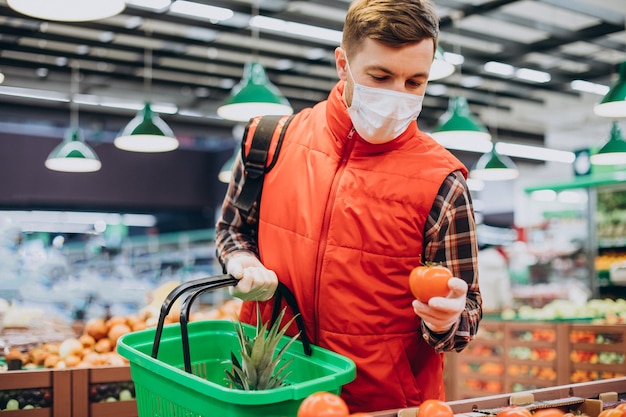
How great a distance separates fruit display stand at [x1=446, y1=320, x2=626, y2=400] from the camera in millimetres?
6113

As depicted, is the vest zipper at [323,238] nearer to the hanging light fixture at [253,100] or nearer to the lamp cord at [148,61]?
the hanging light fixture at [253,100]

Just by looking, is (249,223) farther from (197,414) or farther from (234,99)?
(234,99)

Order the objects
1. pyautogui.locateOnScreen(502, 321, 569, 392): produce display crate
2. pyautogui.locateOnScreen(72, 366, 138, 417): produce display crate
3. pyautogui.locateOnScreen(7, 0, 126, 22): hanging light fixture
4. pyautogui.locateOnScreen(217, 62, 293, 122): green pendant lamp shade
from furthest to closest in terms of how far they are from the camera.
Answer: pyautogui.locateOnScreen(502, 321, 569, 392): produce display crate < pyautogui.locateOnScreen(217, 62, 293, 122): green pendant lamp shade < pyautogui.locateOnScreen(72, 366, 138, 417): produce display crate < pyautogui.locateOnScreen(7, 0, 126, 22): hanging light fixture

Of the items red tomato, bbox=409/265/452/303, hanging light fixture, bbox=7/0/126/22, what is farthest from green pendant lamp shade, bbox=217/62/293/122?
red tomato, bbox=409/265/452/303

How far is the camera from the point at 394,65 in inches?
65.6

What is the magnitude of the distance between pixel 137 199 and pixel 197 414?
1363cm

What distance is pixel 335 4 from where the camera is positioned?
26.1 ft

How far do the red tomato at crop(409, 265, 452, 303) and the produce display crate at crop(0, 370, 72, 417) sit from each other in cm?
251

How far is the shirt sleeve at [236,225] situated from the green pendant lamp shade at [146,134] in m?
4.07

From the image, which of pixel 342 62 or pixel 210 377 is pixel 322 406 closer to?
pixel 210 377

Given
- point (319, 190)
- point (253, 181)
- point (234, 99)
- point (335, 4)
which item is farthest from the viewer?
point (335, 4)

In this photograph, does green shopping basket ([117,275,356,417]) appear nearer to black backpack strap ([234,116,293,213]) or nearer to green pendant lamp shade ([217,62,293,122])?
black backpack strap ([234,116,293,213])

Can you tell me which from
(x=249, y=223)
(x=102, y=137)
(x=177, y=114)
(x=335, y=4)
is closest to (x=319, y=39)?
(x=335, y=4)

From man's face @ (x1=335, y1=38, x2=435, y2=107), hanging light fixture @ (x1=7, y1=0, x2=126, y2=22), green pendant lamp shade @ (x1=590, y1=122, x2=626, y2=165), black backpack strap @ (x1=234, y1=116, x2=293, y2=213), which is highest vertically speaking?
hanging light fixture @ (x1=7, y1=0, x2=126, y2=22)
